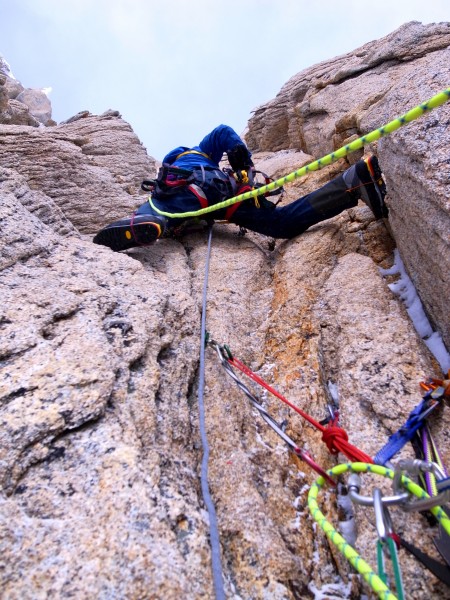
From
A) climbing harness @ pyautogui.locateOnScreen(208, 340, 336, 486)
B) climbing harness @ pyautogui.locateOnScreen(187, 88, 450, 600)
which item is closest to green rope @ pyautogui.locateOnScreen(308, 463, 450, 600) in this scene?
climbing harness @ pyautogui.locateOnScreen(187, 88, 450, 600)

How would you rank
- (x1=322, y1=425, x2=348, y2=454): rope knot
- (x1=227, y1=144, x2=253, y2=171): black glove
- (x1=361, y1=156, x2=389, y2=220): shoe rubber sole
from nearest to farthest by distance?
(x1=322, y1=425, x2=348, y2=454): rope knot → (x1=361, y1=156, x2=389, y2=220): shoe rubber sole → (x1=227, y1=144, x2=253, y2=171): black glove

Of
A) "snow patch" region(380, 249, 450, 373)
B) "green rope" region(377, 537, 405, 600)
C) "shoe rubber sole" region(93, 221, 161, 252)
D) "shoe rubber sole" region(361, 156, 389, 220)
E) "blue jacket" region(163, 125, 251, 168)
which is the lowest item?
"green rope" region(377, 537, 405, 600)

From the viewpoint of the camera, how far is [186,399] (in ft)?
8.46

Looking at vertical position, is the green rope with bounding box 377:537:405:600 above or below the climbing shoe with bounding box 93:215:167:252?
below

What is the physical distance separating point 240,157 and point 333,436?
4.61 metres

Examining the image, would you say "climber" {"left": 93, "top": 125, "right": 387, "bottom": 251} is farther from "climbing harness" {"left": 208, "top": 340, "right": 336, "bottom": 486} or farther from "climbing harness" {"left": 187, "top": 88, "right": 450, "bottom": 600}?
"climbing harness" {"left": 208, "top": 340, "right": 336, "bottom": 486}

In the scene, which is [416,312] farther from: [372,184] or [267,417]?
[372,184]

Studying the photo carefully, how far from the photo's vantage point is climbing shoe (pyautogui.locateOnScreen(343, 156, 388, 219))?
13.2ft

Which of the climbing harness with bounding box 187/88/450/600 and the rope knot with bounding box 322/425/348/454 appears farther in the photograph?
the rope knot with bounding box 322/425/348/454

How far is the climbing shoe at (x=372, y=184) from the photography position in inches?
158

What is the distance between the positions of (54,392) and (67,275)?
151 cm

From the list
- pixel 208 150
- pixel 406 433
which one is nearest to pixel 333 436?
pixel 406 433

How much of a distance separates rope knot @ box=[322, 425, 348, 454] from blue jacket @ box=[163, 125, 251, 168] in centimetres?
439

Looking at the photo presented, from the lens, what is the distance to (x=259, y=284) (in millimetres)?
4398
